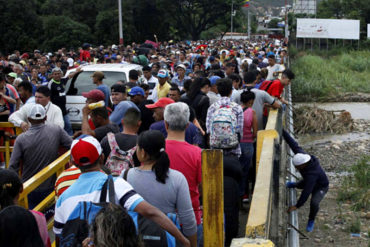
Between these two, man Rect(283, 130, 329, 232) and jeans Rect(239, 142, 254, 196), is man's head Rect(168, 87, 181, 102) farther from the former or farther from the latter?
man Rect(283, 130, 329, 232)

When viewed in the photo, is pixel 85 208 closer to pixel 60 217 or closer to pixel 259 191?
pixel 60 217

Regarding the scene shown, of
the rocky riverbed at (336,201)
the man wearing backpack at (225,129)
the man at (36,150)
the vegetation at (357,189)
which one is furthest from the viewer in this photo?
the vegetation at (357,189)

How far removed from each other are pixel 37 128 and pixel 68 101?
5.42 m

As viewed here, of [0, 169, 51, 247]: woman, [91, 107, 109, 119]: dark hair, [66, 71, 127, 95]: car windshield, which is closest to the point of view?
[0, 169, 51, 247]: woman

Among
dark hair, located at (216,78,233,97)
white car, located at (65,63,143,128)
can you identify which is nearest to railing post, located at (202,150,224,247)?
dark hair, located at (216,78,233,97)

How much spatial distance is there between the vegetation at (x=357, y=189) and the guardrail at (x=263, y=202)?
5769 millimetres

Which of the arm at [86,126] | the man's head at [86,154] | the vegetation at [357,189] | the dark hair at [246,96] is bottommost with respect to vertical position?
the vegetation at [357,189]

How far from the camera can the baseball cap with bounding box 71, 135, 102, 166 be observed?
10.7 feet

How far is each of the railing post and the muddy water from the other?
20.4 meters

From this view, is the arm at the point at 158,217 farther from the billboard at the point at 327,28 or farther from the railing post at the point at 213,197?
the billboard at the point at 327,28

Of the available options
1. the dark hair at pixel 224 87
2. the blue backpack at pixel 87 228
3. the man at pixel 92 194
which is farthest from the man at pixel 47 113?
the blue backpack at pixel 87 228

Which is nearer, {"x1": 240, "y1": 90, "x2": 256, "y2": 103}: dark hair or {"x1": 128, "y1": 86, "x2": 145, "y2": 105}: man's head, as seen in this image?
{"x1": 240, "y1": 90, "x2": 256, "y2": 103}: dark hair

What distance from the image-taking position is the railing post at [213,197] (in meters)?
3.72

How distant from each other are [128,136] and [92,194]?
167 cm
